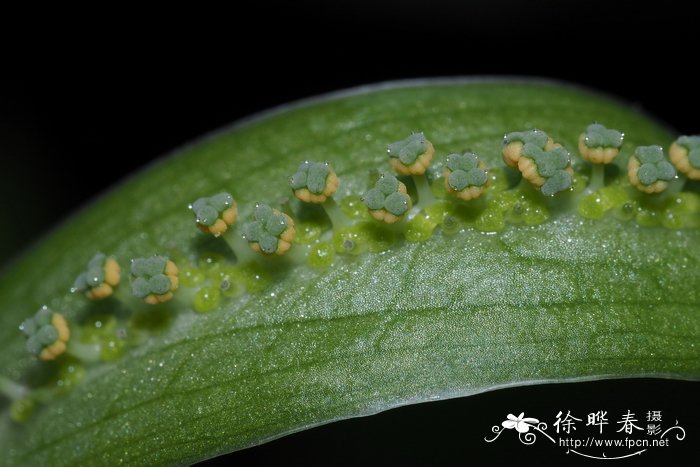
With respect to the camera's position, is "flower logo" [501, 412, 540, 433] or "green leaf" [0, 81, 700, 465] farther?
"flower logo" [501, 412, 540, 433]

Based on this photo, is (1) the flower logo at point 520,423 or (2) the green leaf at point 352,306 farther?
(1) the flower logo at point 520,423

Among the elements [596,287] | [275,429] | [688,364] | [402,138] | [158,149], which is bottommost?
[275,429]

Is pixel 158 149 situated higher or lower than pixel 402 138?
higher

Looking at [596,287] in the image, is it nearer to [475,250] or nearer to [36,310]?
[475,250]

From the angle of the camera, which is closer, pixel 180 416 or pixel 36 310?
pixel 180 416

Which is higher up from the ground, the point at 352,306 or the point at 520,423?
the point at 352,306

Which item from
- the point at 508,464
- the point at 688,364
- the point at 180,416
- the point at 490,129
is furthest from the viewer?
the point at 508,464

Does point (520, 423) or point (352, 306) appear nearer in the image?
point (352, 306)

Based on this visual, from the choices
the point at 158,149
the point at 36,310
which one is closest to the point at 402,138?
the point at 36,310
